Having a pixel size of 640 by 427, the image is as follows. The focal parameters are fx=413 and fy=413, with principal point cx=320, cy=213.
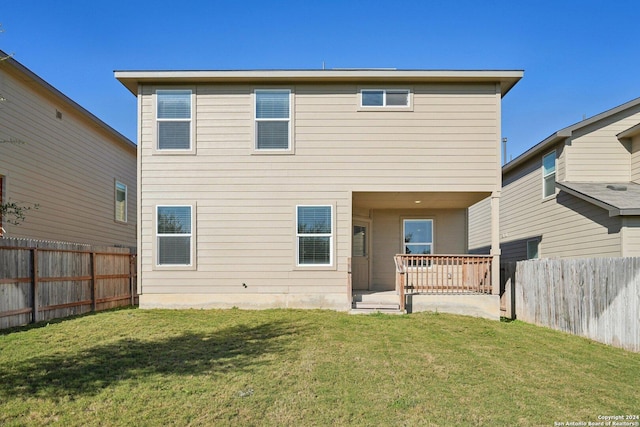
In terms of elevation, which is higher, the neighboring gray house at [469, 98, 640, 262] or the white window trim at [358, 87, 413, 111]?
the white window trim at [358, 87, 413, 111]

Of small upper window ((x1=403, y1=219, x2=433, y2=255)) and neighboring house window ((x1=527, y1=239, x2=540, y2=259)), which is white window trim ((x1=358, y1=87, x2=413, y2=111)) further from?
neighboring house window ((x1=527, y1=239, x2=540, y2=259))

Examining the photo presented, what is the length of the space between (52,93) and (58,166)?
2.03m

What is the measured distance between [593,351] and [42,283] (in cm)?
990

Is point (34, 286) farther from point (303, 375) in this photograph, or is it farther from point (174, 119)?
point (303, 375)

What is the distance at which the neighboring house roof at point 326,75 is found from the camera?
9219 millimetres

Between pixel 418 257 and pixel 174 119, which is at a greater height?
pixel 174 119

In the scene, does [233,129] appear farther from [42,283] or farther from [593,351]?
[593,351]

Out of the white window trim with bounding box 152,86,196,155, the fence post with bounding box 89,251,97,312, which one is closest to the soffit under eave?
the white window trim with bounding box 152,86,196,155

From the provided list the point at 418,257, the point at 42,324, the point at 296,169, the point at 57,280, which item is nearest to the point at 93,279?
the point at 57,280

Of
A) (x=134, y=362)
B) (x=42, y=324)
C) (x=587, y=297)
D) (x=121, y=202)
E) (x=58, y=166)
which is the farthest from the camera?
(x=121, y=202)

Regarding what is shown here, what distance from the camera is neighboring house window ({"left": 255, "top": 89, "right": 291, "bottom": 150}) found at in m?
9.51

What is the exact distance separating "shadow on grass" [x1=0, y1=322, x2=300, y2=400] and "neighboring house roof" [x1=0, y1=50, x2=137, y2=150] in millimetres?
6785

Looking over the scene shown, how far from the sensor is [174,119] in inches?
374

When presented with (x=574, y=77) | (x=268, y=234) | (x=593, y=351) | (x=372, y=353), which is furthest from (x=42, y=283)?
(x=574, y=77)
